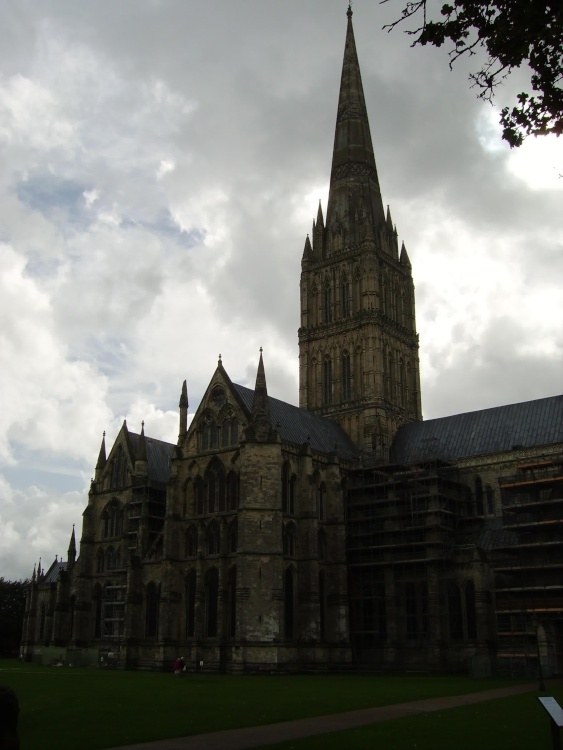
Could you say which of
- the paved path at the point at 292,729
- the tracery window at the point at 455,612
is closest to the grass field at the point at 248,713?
the paved path at the point at 292,729

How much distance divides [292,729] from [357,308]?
54521mm

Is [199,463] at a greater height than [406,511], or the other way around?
[199,463]

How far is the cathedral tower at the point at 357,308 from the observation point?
70.1 metres

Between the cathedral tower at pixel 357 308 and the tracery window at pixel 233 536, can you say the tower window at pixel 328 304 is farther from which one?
the tracery window at pixel 233 536

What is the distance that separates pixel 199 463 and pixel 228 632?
1248 centimetres

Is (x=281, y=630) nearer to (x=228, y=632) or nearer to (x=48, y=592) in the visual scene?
(x=228, y=632)

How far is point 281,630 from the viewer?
173ft

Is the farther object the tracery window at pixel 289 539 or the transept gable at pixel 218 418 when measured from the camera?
the transept gable at pixel 218 418

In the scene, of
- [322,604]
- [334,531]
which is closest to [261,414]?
[334,531]

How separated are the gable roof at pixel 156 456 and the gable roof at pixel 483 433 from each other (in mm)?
19781

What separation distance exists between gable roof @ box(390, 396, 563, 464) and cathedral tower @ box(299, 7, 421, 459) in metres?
2.37

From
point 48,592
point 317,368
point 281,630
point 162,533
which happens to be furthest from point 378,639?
point 48,592

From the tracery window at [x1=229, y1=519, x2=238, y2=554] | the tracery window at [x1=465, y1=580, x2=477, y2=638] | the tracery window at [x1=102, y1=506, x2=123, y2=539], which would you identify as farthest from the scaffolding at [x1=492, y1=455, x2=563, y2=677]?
the tracery window at [x1=102, y1=506, x2=123, y2=539]

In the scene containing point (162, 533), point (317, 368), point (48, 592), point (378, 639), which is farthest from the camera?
point (48, 592)
